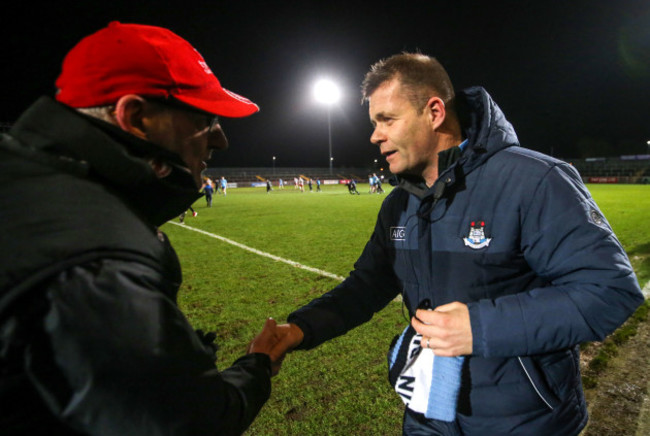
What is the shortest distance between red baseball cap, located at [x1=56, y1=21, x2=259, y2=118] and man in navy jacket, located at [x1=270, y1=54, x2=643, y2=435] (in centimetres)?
120

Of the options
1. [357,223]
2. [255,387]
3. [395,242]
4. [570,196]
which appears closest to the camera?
[255,387]

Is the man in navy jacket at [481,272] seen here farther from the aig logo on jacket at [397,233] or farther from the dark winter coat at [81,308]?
the dark winter coat at [81,308]

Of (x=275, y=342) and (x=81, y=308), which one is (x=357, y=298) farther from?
(x=81, y=308)

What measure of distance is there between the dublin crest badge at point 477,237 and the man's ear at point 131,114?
1.40m

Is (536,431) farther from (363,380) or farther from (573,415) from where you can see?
(363,380)

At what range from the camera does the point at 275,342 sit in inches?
68.1

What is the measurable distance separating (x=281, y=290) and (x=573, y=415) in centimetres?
487

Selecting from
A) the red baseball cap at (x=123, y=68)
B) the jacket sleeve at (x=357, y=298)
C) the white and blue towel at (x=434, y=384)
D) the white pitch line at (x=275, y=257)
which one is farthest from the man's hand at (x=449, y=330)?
the white pitch line at (x=275, y=257)

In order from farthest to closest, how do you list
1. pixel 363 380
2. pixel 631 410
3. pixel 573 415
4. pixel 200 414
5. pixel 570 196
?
pixel 363 380 → pixel 631 410 → pixel 573 415 → pixel 570 196 → pixel 200 414

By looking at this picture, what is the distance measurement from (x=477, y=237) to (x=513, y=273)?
0.22 metres

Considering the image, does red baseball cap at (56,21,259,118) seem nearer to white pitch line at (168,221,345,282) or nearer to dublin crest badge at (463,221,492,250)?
dublin crest badge at (463,221,492,250)

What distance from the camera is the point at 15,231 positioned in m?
0.75

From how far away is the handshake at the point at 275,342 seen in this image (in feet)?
5.31

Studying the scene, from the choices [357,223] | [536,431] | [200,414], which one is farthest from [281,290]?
[357,223]
